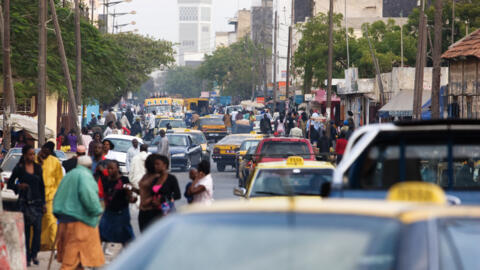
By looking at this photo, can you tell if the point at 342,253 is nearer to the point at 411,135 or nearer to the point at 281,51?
the point at 411,135

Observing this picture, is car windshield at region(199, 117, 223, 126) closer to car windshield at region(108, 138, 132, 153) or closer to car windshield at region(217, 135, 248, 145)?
car windshield at region(217, 135, 248, 145)

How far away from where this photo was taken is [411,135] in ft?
27.5

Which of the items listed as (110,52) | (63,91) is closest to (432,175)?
(63,91)

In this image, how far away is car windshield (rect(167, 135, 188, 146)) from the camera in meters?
36.5

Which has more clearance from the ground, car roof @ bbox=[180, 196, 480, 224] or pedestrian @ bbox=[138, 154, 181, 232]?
car roof @ bbox=[180, 196, 480, 224]

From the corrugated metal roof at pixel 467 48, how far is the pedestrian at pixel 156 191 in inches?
754

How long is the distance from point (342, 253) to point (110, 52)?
120 ft

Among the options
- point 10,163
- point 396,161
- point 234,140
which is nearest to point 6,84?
point 10,163

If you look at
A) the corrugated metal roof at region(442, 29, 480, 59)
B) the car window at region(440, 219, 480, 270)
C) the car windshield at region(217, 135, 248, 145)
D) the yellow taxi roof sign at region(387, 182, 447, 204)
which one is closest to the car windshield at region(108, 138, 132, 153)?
the car windshield at region(217, 135, 248, 145)

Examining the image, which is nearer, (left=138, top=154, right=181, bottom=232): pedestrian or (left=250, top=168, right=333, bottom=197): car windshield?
(left=138, top=154, right=181, bottom=232): pedestrian

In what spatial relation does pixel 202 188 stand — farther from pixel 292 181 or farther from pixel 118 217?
pixel 292 181

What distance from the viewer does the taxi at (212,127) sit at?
5819 cm

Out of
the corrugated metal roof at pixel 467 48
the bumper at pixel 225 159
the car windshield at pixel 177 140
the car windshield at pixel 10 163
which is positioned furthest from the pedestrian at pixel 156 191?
the bumper at pixel 225 159

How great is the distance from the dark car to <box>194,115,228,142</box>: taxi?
67.8 feet
